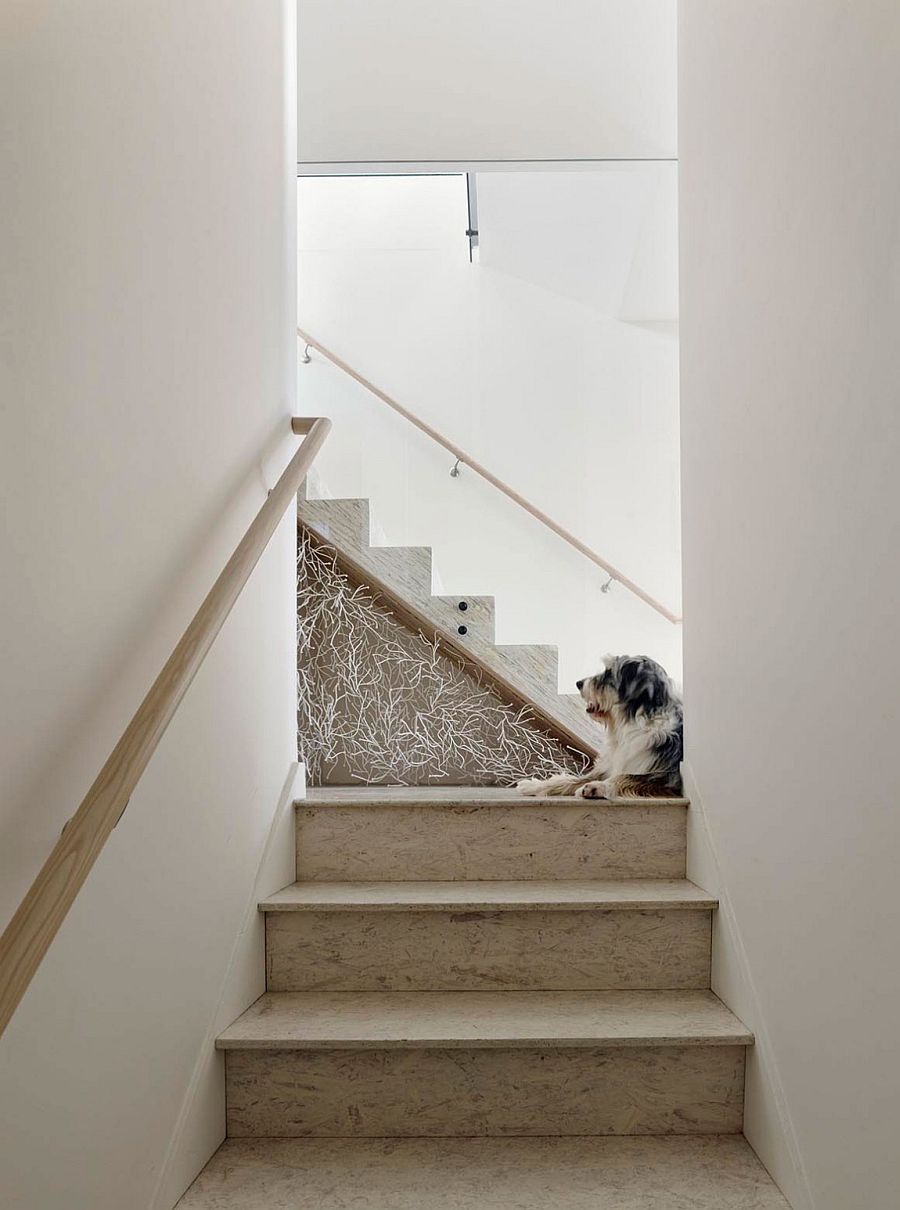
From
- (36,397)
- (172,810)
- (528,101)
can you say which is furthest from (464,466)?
(36,397)

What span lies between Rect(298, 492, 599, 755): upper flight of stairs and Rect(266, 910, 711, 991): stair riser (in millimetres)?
1947

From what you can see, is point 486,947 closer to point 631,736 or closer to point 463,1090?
point 463,1090

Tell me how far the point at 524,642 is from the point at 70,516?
3.70 m

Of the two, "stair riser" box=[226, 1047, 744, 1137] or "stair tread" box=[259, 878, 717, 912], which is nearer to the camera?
"stair riser" box=[226, 1047, 744, 1137]

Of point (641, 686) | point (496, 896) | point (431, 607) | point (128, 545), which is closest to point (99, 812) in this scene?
point (128, 545)

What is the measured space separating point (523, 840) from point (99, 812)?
139cm

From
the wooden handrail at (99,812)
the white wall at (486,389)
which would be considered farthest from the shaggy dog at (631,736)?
the white wall at (486,389)

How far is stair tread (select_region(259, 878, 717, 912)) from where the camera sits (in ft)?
6.85

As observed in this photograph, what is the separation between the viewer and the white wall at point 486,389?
4.89 m

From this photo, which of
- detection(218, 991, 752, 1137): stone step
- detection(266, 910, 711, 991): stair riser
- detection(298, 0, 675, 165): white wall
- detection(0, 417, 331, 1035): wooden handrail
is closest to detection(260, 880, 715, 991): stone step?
detection(266, 910, 711, 991): stair riser

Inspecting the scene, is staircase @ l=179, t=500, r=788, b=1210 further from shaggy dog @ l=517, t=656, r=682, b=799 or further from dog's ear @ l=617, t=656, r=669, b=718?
dog's ear @ l=617, t=656, r=669, b=718

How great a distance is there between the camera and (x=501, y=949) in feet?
6.97

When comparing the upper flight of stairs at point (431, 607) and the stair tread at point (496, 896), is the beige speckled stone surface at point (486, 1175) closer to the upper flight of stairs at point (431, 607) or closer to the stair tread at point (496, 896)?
the stair tread at point (496, 896)

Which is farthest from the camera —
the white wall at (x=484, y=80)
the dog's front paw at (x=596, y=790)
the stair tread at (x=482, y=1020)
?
the white wall at (x=484, y=80)
